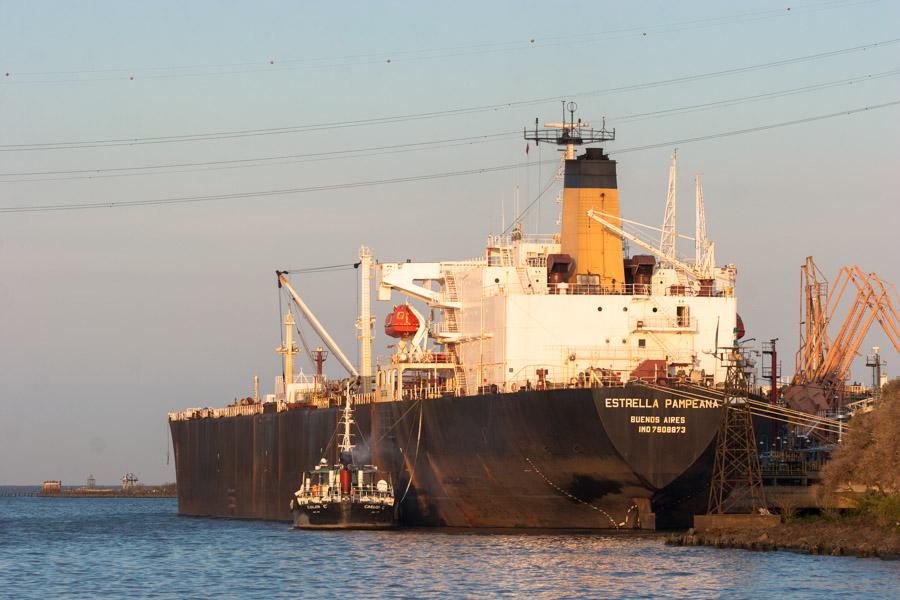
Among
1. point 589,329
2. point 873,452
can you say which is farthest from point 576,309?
point 873,452

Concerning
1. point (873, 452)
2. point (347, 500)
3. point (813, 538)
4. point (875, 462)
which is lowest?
point (813, 538)

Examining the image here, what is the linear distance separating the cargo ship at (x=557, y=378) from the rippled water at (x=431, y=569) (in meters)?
Answer: 2.00

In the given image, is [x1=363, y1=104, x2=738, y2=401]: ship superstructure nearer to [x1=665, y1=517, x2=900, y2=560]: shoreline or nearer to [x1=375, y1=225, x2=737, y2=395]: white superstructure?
[x1=375, y1=225, x2=737, y2=395]: white superstructure

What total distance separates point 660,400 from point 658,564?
293 inches

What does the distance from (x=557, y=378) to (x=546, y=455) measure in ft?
17.1

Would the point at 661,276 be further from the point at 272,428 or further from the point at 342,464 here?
the point at 272,428

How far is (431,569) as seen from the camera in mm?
47125

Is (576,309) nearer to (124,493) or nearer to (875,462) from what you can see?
(875,462)

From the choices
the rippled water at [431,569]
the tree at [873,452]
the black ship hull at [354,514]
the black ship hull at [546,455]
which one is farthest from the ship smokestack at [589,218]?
the tree at [873,452]

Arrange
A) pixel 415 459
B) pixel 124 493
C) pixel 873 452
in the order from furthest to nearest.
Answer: pixel 124 493 < pixel 415 459 < pixel 873 452

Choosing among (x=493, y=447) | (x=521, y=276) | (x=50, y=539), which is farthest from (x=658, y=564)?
(x=50, y=539)

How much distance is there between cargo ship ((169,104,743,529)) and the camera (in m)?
52.8

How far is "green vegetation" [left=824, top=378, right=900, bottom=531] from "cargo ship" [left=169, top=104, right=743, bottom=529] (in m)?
4.21

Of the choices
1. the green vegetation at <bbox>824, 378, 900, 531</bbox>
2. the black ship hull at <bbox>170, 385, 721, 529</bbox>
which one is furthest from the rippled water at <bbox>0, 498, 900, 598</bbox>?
the green vegetation at <bbox>824, 378, 900, 531</bbox>
